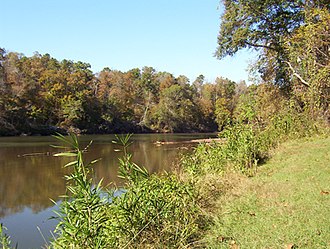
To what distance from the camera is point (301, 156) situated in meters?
9.36

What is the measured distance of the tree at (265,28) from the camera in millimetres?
17453

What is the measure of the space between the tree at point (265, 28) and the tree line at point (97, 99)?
63.9 ft

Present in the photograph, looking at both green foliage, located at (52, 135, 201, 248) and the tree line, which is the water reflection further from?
the tree line

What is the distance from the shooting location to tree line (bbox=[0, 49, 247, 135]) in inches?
1786

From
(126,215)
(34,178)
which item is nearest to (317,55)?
(126,215)

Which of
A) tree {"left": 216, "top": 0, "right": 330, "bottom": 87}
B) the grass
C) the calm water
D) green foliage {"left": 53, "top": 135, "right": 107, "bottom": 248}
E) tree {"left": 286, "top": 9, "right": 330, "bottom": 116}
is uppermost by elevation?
tree {"left": 216, "top": 0, "right": 330, "bottom": 87}

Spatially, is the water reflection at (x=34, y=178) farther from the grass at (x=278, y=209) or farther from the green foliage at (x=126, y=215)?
the green foliage at (x=126, y=215)

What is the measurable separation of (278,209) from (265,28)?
48.2 ft

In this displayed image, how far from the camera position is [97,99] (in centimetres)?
5584

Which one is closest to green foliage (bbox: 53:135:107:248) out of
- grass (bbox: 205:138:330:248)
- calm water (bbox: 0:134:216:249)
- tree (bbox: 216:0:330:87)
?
grass (bbox: 205:138:330:248)

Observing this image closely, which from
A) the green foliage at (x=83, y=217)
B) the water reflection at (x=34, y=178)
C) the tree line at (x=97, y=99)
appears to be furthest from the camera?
the tree line at (x=97, y=99)

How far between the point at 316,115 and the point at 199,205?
10.4m

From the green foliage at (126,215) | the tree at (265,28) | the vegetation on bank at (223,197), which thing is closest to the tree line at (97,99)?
the tree at (265,28)

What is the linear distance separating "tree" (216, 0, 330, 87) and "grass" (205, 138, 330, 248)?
10.2 meters
